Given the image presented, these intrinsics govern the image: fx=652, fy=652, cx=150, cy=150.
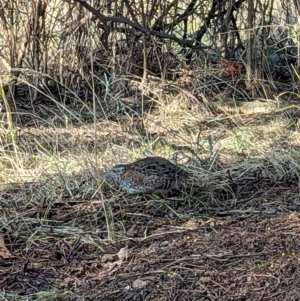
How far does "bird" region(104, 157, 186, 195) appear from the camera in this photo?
4016 millimetres

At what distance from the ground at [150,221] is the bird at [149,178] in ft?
0.21

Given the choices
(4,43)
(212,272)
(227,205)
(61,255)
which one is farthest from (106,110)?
(212,272)

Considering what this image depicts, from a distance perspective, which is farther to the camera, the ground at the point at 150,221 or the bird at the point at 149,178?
the bird at the point at 149,178

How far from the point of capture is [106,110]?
6316mm

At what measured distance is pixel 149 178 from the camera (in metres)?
4.01

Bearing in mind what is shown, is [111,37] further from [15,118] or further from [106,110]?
[15,118]

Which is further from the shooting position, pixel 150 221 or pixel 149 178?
pixel 149 178

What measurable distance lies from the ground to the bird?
2.6 inches

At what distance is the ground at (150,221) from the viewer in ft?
10.1

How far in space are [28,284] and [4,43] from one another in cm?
391

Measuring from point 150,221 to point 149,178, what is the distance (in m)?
0.33

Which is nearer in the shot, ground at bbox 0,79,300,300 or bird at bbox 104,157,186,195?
ground at bbox 0,79,300,300

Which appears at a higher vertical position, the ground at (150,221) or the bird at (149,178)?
the bird at (149,178)

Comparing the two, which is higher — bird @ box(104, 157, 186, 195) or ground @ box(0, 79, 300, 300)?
bird @ box(104, 157, 186, 195)
